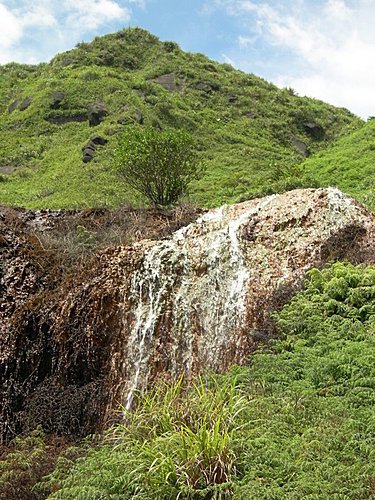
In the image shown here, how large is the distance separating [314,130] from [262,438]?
28.7m

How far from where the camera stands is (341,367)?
6.62 metres

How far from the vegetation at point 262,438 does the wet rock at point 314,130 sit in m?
25.8

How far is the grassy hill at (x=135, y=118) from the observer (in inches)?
876

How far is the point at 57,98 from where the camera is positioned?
101ft

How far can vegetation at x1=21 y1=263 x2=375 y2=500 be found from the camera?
199 inches

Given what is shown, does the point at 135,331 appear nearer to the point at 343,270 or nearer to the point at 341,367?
the point at 343,270

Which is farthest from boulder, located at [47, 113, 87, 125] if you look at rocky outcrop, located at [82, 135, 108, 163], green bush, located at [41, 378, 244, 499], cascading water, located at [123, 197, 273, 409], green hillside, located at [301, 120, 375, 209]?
green bush, located at [41, 378, 244, 499]

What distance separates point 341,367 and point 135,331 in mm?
3794

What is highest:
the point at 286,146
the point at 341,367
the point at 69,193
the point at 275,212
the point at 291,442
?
the point at 286,146

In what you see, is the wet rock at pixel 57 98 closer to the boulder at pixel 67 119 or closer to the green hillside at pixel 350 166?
the boulder at pixel 67 119

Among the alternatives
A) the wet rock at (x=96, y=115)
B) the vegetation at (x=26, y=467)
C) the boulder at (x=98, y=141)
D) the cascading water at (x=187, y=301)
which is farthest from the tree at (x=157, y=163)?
the wet rock at (x=96, y=115)

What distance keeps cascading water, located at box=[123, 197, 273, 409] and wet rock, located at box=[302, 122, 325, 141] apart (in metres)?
22.8

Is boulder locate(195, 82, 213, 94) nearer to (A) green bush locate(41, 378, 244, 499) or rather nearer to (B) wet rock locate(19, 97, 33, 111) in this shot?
(B) wet rock locate(19, 97, 33, 111)

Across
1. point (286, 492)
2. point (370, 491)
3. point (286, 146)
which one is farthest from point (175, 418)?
point (286, 146)
